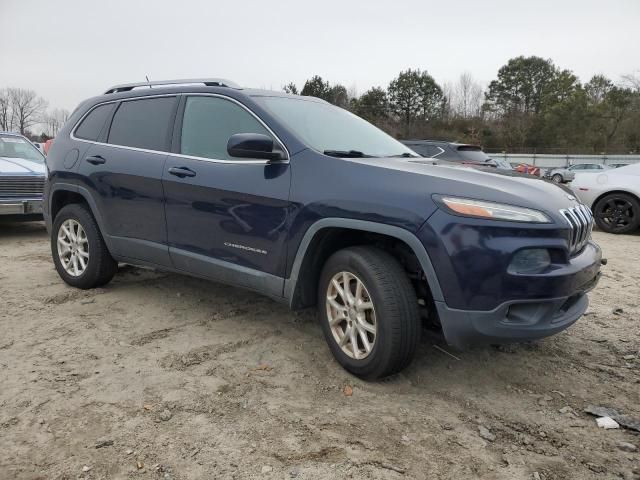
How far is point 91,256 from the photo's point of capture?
452 centimetres

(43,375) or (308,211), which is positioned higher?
(308,211)

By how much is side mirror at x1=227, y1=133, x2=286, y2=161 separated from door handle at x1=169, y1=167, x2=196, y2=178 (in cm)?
58

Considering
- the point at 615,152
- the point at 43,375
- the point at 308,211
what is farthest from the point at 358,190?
the point at 615,152

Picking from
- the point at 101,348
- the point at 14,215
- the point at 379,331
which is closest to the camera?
the point at 379,331

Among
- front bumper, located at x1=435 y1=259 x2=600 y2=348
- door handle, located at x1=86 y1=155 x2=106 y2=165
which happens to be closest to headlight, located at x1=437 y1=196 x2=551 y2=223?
front bumper, located at x1=435 y1=259 x2=600 y2=348

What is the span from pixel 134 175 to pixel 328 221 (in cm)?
189

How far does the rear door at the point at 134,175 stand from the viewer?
399cm

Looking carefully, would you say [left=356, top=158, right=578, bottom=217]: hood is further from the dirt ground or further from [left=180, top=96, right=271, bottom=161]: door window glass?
the dirt ground

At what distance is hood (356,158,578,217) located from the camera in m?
2.68

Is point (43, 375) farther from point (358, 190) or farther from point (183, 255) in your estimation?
point (358, 190)

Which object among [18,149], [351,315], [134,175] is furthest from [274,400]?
[18,149]

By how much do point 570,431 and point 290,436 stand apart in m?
1.39

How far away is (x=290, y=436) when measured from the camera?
97.9 inches

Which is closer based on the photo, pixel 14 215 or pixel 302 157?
pixel 302 157
